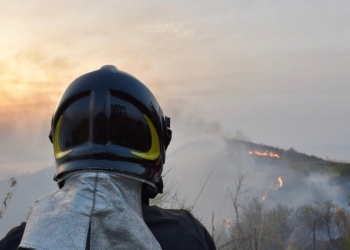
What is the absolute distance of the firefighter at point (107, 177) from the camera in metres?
2.04

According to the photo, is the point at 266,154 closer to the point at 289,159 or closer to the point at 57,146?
the point at 289,159

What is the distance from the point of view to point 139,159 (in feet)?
7.92

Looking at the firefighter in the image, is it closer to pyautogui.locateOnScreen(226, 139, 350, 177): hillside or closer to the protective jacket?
→ the protective jacket

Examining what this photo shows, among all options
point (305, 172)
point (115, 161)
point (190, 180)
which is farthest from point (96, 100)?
point (305, 172)

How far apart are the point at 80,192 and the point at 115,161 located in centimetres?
29

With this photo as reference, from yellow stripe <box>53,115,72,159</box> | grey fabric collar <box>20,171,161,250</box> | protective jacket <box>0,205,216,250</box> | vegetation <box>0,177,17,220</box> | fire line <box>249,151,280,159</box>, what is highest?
yellow stripe <box>53,115,72,159</box>

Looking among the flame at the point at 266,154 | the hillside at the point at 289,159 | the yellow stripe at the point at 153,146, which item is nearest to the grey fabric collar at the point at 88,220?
the yellow stripe at the point at 153,146

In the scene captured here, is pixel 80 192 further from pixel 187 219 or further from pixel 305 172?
pixel 305 172

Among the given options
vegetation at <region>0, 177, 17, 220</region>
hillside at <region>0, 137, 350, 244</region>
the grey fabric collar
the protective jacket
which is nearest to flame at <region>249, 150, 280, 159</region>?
hillside at <region>0, 137, 350, 244</region>

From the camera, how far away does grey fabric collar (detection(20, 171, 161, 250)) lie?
198cm

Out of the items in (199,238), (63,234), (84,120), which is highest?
(84,120)

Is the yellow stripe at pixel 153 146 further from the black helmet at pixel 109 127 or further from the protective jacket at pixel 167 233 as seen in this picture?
the protective jacket at pixel 167 233

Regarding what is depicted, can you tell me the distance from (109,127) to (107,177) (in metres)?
0.29

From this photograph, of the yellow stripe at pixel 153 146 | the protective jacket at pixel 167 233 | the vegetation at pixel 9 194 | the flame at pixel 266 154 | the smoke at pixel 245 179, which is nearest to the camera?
the protective jacket at pixel 167 233
